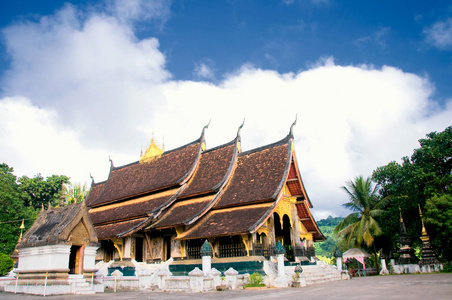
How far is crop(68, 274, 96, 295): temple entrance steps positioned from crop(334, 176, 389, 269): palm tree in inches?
756

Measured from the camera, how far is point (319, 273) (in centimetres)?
1443

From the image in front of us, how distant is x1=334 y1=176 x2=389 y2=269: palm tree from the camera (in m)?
24.4

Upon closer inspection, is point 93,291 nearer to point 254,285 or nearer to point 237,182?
point 254,285

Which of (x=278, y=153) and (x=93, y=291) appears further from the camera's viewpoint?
(x=278, y=153)

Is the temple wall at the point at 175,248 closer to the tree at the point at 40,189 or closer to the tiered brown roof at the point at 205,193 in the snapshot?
the tiered brown roof at the point at 205,193

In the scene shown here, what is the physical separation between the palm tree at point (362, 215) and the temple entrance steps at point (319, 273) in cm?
949

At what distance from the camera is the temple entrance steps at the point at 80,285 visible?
385 inches

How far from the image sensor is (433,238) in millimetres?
20219

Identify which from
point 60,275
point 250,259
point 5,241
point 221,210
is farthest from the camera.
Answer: point 5,241

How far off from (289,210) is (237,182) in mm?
2669

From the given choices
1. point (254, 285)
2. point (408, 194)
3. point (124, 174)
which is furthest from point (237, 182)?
point (408, 194)

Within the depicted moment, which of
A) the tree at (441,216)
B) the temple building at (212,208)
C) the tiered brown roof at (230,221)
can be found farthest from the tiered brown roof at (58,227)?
the tree at (441,216)

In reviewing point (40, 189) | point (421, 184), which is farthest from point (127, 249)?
point (40, 189)

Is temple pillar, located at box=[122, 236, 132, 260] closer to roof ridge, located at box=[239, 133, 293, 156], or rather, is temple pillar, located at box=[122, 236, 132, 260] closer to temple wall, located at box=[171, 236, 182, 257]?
temple wall, located at box=[171, 236, 182, 257]
